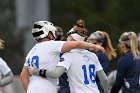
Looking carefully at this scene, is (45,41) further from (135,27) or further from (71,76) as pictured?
(135,27)

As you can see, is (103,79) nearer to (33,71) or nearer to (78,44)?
(78,44)

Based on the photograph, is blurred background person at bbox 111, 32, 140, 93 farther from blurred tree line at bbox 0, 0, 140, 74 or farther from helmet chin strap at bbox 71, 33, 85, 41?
blurred tree line at bbox 0, 0, 140, 74

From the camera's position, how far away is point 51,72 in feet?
37.8

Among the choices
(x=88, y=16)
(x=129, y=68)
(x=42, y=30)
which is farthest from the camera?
(x=88, y=16)

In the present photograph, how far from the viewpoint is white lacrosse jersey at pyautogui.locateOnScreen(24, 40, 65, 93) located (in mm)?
11672

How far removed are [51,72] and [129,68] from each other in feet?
6.53

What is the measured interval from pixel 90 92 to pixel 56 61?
575 millimetres

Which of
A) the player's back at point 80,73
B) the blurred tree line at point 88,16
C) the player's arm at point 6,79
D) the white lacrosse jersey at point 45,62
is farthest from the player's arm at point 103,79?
the blurred tree line at point 88,16

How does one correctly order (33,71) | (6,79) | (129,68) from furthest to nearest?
(6,79), (129,68), (33,71)

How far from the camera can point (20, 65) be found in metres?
21.4

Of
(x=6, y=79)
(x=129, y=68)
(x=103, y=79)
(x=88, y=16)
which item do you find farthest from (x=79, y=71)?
(x=88, y=16)

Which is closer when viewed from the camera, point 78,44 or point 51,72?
point 51,72

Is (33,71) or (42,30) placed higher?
(42,30)

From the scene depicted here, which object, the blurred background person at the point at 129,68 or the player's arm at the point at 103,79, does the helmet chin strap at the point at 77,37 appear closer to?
the player's arm at the point at 103,79
